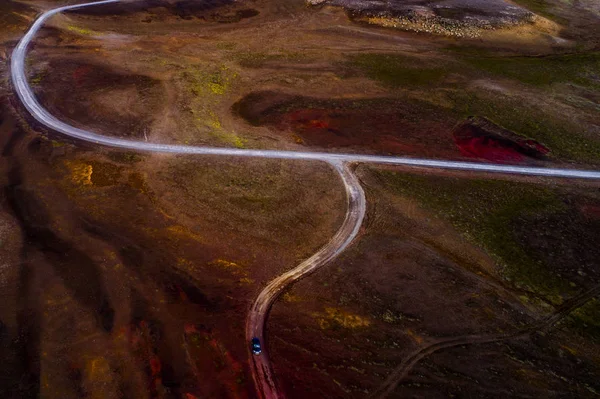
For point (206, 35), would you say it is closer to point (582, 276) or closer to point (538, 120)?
point (538, 120)

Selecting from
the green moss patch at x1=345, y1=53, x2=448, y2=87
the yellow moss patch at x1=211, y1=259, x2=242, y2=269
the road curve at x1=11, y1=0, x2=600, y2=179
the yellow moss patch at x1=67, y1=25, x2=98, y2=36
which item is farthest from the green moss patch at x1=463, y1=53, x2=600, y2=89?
the yellow moss patch at x1=67, y1=25, x2=98, y2=36

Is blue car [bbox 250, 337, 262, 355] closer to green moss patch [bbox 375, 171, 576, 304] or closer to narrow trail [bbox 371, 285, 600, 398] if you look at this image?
narrow trail [bbox 371, 285, 600, 398]

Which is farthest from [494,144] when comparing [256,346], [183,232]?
[256,346]

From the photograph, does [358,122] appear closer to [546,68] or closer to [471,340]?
[471,340]

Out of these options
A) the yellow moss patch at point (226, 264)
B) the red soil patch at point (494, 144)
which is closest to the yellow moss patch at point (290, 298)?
the yellow moss patch at point (226, 264)

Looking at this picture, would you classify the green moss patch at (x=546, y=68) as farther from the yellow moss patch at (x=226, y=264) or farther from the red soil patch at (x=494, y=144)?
the yellow moss patch at (x=226, y=264)

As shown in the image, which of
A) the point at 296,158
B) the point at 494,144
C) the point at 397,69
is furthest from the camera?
the point at 397,69
